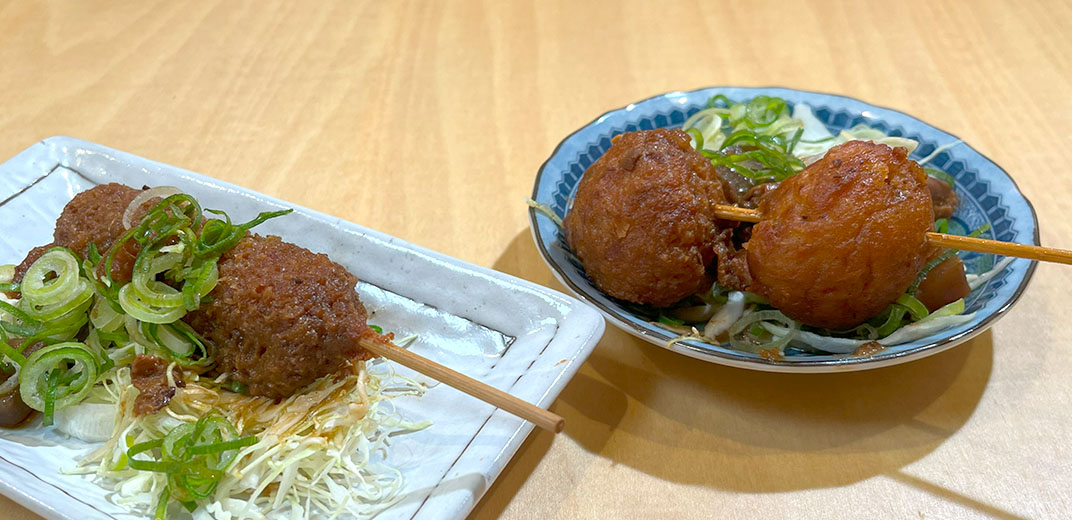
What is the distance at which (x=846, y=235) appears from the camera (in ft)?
6.70

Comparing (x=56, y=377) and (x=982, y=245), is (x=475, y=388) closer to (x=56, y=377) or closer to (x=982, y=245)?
(x=56, y=377)

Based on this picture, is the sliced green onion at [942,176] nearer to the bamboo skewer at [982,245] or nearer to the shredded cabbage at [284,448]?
the bamboo skewer at [982,245]

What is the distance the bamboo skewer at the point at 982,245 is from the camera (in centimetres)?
193

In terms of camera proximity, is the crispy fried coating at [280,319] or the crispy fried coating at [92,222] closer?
the crispy fried coating at [280,319]

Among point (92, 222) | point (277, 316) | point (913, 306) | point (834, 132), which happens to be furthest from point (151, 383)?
point (834, 132)

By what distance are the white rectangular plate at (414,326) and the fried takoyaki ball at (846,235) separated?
556mm

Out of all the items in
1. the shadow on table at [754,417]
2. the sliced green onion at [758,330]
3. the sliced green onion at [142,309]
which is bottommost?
the shadow on table at [754,417]

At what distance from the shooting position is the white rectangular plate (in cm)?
184

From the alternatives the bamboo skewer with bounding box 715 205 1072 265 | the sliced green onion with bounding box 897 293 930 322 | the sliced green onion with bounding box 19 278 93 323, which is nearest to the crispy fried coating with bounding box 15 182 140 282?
the sliced green onion with bounding box 19 278 93 323

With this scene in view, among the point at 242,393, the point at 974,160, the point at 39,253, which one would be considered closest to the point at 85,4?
the point at 39,253

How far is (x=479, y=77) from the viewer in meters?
4.00

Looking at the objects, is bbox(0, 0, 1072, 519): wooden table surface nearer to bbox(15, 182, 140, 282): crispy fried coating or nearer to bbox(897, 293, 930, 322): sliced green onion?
bbox(897, 293, 930, 322): sliced green onion

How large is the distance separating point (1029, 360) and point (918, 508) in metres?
0.80

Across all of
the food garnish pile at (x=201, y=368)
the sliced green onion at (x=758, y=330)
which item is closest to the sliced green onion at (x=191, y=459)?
the food garnish pile at (x=201, y=368)
